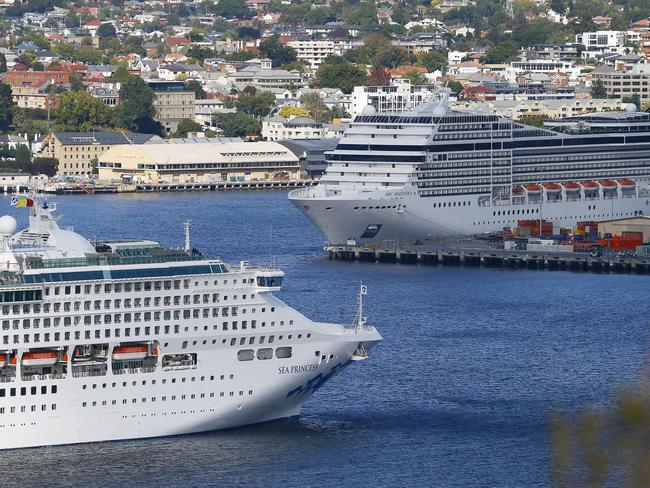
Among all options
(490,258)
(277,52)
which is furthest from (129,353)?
(277,52)

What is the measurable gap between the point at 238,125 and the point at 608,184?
123 feet

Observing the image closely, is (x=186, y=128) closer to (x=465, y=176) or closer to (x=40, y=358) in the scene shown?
(x=465, y=176)

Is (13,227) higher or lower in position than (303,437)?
higher

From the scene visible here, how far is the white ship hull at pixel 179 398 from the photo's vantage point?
36.8 meters

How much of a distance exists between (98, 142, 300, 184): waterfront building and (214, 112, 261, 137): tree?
11327mm

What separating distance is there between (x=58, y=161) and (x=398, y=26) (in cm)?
6510

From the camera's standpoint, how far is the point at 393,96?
80.3m

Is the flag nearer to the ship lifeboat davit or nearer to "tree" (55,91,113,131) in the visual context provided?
the ship lifeboat davit

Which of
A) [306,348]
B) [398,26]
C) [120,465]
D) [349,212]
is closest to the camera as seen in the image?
[120,465]

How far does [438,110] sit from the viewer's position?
7250cm

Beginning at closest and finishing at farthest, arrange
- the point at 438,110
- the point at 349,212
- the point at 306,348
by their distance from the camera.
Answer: the point at 306,348, the point at 349,212, the point at 438,110

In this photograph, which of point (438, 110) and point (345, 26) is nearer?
point (438, 110)

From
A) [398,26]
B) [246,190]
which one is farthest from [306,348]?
[398,26]

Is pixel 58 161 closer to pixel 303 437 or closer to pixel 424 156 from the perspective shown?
pixel 424 156
